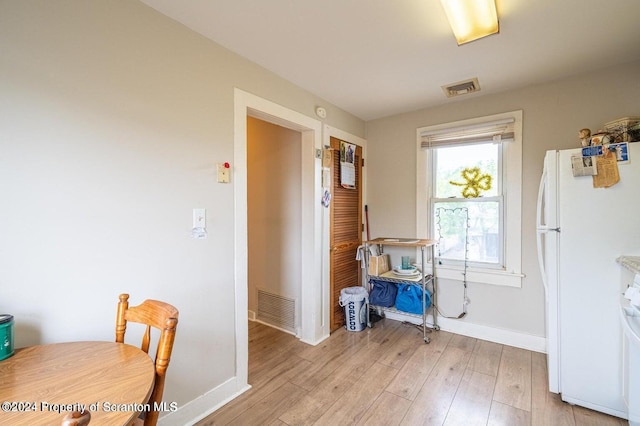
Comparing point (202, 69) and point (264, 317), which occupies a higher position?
point (202, 69)

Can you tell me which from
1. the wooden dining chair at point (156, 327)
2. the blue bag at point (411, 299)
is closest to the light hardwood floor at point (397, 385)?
the blue bag at point (411, 299)

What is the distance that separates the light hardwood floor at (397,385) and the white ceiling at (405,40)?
7.82ft

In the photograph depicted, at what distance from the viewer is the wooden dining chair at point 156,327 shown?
94cm

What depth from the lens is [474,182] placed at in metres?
2.84

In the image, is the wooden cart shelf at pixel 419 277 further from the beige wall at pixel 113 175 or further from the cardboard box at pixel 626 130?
the beige wall at pixel 113 175

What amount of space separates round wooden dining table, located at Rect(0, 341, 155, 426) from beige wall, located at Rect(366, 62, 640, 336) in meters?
2.52

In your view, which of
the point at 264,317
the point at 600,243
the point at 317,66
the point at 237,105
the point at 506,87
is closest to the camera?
the point at 600,243

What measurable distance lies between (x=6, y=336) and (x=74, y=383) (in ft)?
1.24

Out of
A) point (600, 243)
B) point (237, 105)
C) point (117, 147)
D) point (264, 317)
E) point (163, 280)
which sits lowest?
point (264, 317)

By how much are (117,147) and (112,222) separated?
1.23ft

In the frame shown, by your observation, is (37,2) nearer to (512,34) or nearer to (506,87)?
(512,34)

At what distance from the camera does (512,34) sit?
5.81 ft

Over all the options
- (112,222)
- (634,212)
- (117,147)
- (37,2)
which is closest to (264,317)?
(112,222)

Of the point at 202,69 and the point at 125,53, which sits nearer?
the point at 125,53
